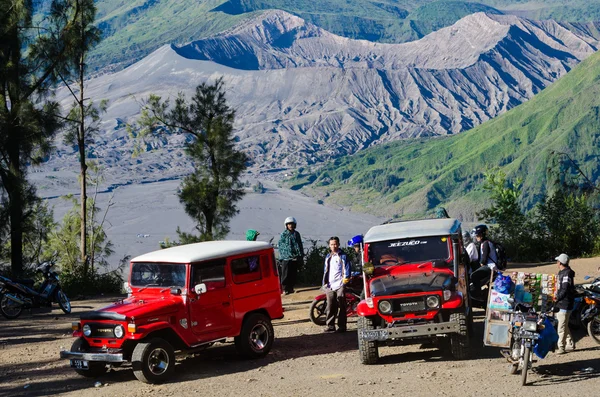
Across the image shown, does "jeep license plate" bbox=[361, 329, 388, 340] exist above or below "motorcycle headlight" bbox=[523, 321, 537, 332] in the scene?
below

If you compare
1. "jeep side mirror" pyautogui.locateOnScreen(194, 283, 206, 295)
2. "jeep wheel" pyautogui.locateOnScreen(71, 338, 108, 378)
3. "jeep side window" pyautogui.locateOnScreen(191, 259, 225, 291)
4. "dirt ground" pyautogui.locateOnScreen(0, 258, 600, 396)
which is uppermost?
"jeep side window" pyautogui.locateOnScreen(191, 259, 225, 291)

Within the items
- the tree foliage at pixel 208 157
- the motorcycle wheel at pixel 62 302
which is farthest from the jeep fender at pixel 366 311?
the tree foliage at pixel 208 157

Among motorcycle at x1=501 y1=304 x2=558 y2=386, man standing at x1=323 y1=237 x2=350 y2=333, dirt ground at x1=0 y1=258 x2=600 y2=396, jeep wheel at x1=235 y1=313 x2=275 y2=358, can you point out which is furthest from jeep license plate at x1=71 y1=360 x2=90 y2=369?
motorcycle at x1=501 y1=304 x2=558 y2=386

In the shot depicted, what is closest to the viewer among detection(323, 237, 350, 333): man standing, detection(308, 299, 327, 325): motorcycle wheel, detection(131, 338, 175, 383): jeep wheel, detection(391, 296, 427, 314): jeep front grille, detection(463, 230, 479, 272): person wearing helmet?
detection(131, 338, 175, 383): jeep wheel

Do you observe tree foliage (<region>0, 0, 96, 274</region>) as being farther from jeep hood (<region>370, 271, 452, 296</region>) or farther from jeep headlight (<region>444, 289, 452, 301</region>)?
jeep headlight (<region>444, 289, 452, 301</region>)

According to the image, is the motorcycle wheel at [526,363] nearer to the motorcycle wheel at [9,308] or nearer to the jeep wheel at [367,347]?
the jeep wheel at [367,347]

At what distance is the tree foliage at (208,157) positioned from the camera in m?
37.8

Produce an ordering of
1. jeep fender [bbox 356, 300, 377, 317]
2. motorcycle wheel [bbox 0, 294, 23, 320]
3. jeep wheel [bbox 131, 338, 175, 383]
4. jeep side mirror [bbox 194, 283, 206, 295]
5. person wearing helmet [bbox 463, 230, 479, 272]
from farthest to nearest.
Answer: motorcycle wheel [bbox 0, 294, 23, 320] < person wearing helmet [bbox 463, 230, 479, 272] < jeep fender [bbox 356, 300, 377, 317] < jeep side mirror [bbox 194, 283, 206, 295] < jeep wheel [bbox 131, 338, 175, 383]

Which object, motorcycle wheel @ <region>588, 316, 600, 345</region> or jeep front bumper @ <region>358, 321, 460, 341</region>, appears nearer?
jeep front bumper @ <region>358, 321, 460, 341</region>

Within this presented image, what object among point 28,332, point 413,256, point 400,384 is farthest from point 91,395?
point 28,332

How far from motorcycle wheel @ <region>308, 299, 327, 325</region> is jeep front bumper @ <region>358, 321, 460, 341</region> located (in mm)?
4157

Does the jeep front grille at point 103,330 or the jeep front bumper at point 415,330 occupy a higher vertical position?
the jeep front grille at point 103,330

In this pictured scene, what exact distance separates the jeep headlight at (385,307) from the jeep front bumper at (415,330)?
344 millimetres

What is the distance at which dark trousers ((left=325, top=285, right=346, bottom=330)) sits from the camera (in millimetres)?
15672
